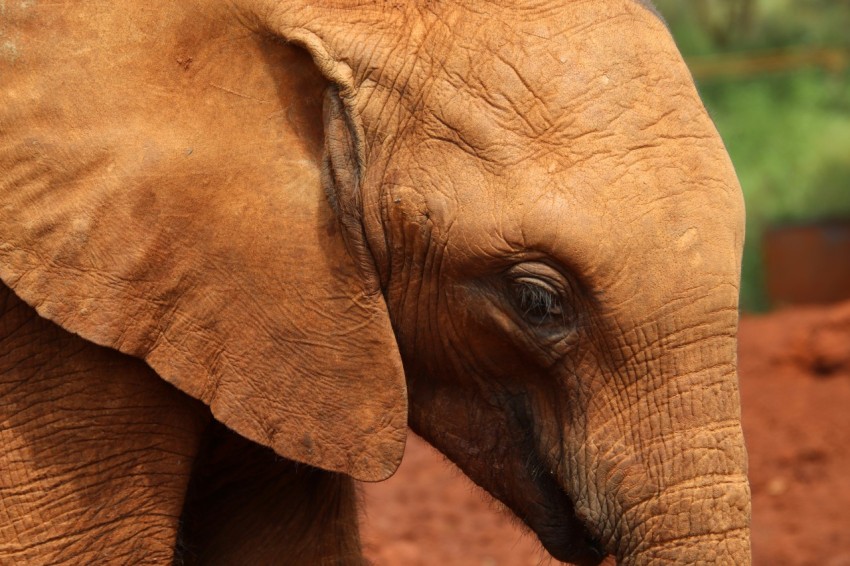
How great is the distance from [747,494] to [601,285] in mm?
601

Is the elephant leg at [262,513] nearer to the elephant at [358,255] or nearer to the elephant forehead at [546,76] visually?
the elephant at [358,255]

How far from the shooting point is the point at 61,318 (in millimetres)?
3262

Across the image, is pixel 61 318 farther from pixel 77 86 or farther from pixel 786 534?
pixel 786 534

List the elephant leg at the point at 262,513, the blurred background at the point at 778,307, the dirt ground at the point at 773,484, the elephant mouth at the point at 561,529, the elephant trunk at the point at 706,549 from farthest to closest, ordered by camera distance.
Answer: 1. the blurred background at the point at 778,307
2. the dirt ground at the point at 773,484
3. the elephant leg at the point at 262,513
4. the elephant mouth at the point at 561,529
5. the elephant trunk at the point at 706,549

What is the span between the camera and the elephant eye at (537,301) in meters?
3.27

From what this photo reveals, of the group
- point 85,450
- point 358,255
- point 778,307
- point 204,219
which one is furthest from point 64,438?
point 778,307

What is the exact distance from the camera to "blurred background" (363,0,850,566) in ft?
26.4

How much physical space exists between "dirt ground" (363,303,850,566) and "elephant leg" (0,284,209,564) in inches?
144

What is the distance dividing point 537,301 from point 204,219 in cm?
82

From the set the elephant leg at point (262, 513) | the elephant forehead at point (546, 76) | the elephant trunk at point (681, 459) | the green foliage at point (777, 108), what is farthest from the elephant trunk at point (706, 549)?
the green foliage at point (777, 108)

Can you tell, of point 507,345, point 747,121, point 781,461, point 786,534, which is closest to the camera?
point 507,345

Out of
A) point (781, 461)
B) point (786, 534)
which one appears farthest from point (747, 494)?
point (781, 461)

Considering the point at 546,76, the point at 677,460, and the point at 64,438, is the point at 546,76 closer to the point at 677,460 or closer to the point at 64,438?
the point at 677,460

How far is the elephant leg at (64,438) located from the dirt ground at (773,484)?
3.65m
